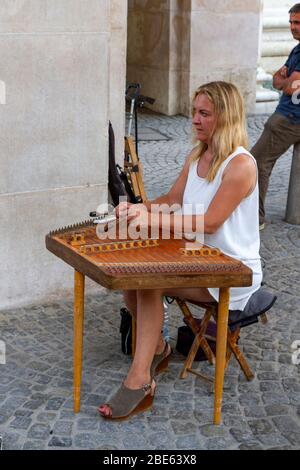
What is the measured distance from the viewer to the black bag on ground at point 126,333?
16.3 feet

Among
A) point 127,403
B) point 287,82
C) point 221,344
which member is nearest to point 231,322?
point 221,344

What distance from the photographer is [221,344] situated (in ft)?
13.7

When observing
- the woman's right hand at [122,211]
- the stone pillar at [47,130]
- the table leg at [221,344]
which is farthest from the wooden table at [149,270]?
the stone pillar at [47,130]

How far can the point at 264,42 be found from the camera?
13.2 metres

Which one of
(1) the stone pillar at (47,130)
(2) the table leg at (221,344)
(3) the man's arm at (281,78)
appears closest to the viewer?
(2) the table leg at (221,344)

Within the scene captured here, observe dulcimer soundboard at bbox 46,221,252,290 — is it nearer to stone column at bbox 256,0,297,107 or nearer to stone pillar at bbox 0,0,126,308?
stone pillar at bbox 0,0,126,308

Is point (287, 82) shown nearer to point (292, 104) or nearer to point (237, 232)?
point (292, 104)

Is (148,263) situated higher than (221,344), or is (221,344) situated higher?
(148,263)

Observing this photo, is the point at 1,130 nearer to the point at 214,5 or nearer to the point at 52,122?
the point at 52,122

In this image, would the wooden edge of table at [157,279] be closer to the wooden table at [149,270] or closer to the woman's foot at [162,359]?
the wooden table at [149,270]

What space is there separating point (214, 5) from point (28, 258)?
6.65 metres

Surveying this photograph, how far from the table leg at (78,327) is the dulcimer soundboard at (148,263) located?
139mm

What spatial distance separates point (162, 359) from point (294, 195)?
127 inches

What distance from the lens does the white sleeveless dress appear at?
14.7ft
